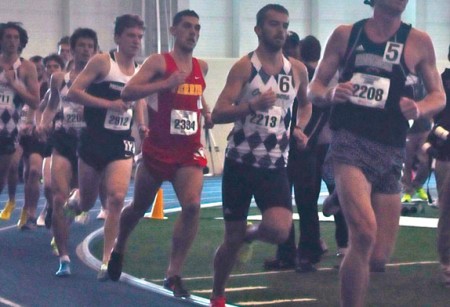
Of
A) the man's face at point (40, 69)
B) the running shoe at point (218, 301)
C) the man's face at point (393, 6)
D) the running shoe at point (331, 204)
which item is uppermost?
the man's face at point (393, 6)

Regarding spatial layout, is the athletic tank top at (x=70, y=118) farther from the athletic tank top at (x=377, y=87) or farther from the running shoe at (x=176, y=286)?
the athletic tank top at (x=377, y=87)

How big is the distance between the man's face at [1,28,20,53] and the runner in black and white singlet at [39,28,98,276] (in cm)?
80

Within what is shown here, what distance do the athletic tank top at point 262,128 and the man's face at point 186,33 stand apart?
2.76ft

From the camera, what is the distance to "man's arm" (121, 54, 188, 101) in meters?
7.60

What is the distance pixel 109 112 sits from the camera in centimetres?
881

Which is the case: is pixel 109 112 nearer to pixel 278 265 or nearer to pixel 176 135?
pixel 176 135

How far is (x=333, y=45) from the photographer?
6.07m

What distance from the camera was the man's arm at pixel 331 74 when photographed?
5.89 metres

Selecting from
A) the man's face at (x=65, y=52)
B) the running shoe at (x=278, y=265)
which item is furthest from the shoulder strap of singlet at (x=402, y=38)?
the man's face at (x=65, y=52)

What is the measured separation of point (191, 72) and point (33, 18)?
17.9 m

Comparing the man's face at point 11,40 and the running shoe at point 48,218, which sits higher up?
the man's face at point 11,40

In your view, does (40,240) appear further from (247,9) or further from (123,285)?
(247,9)

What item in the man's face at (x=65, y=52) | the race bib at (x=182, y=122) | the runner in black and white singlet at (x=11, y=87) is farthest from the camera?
the man's face at (x=65, y=52)

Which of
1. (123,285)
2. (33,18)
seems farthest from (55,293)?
(33,18)
